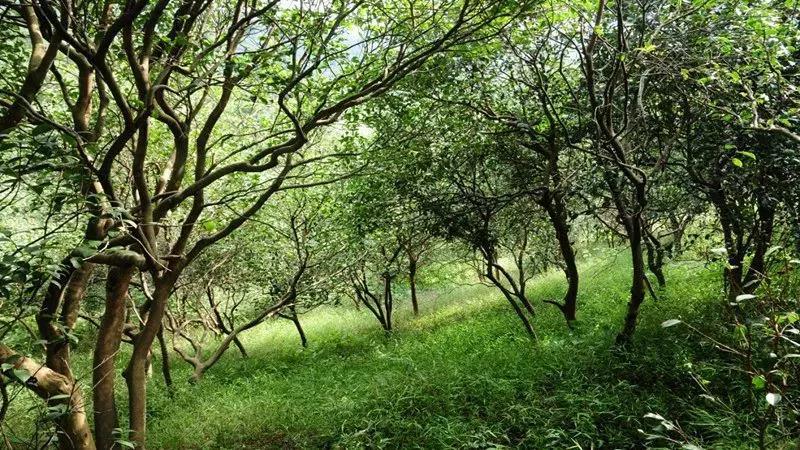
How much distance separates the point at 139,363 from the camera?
16.8 feet

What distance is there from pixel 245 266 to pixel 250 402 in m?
4.42

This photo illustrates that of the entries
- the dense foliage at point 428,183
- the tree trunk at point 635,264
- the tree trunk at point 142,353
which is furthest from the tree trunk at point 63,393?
the tree trunk at point 635,264

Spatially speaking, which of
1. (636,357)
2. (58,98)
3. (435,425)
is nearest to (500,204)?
(636,357)

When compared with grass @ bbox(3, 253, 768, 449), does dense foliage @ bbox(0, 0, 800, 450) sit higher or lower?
higher

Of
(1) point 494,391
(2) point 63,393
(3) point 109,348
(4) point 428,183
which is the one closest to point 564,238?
(4) point 428,183

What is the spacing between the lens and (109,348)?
5090mm

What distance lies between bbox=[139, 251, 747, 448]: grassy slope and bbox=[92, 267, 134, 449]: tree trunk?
229 centimetres

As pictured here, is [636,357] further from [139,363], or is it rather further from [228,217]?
[228,217]

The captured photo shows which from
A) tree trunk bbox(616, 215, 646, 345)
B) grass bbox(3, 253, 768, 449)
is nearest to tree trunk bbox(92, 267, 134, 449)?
grass bbox(3, 253, 768, 449)

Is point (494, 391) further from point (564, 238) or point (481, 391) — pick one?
point (564, 238)

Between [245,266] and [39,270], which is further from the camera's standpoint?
[245,266]

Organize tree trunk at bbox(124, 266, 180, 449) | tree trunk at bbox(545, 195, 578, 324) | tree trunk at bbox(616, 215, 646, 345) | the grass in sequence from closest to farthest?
1. tree trunk at bbox(124, 266, 180, 449)
2. the grass
3. tree trunk at bbox(616, 215, 646, 345)
4. tree trunk at bbox(545, 195, 578, 324)

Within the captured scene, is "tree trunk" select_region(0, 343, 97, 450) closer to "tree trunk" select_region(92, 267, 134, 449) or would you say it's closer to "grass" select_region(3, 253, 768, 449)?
"tree trunk" select_region(92, 267, 134, 449)

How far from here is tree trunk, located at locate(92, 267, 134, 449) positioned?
5004 millimetres
